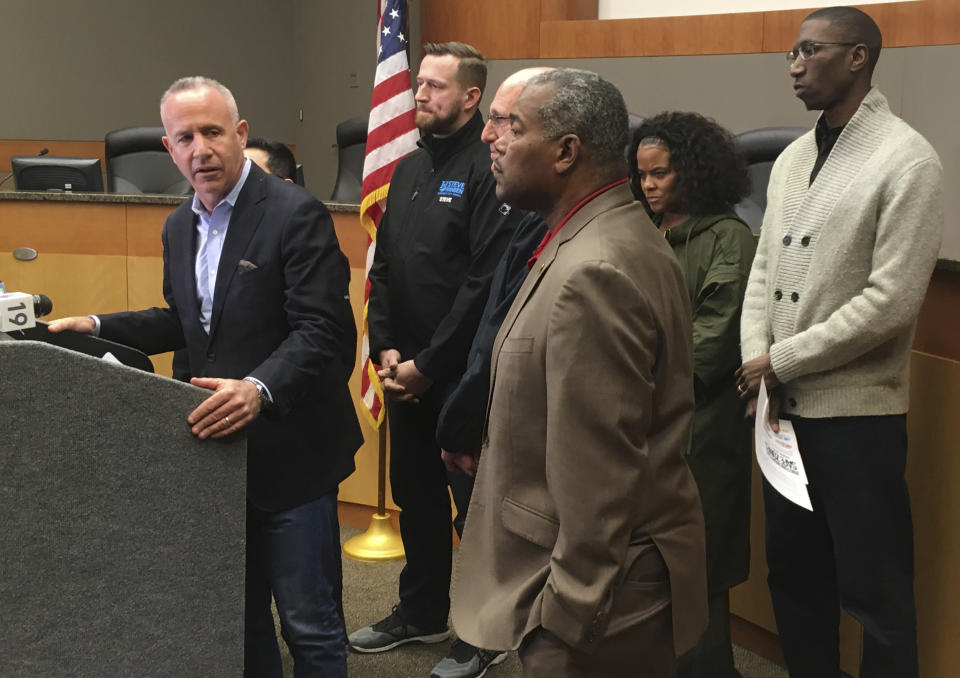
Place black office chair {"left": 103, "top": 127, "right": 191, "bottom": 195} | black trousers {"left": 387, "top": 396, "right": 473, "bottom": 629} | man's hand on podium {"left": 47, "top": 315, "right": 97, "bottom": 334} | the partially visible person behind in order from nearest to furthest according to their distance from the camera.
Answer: man's hand on podium {"left": 47, "top": 315, "right": 97, "bottom": 334} < black trousers {"left": 387, "top": 396, "right": 473, "bottom": 629} < the partially visible person behind < black office chair {"left": 103, "top": 127, "right": 191, "bottom": 195}

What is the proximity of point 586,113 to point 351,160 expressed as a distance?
13.1ft

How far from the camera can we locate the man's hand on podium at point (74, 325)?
6.03 ft

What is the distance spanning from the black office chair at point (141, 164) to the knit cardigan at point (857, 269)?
359 centimetres

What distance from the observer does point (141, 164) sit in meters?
5.14

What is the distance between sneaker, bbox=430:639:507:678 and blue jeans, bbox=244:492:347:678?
63cm

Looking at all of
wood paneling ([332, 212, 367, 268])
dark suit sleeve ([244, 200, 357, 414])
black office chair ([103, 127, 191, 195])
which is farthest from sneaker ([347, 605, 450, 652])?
black office chair ([103, 127, 191, 195])

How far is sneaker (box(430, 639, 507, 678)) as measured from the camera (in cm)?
264

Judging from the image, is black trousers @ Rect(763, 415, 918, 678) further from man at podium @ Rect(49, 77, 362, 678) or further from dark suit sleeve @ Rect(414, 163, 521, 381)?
man at podium @ Rect(49, 77, 362, 678)

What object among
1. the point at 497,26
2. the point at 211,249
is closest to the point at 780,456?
the point at 211,249

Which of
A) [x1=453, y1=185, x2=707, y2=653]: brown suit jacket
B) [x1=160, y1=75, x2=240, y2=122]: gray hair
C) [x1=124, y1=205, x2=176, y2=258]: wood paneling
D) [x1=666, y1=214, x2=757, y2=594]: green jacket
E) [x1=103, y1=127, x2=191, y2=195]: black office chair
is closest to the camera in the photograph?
[x1=453, y1=185, x2=707, y2=653]: brown suit jacket

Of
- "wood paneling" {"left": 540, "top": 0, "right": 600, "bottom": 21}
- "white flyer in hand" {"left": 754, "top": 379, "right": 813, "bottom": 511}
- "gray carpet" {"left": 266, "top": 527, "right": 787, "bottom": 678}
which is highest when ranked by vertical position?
"wood paneling" {"left": 540, "top": 0, "right": 600, "bottom": 21}

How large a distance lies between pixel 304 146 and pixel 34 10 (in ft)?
7.71

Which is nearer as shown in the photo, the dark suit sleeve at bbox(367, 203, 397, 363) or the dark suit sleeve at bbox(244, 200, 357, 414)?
the dark suit sleeve at bbox(244, 200, 357, 414)

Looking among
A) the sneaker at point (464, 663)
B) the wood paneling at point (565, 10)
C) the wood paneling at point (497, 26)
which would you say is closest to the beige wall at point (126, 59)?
the wood paneling at point (497, 26)
